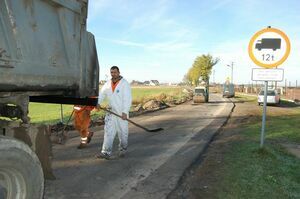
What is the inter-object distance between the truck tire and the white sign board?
671cm

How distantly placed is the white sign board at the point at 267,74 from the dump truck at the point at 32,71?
544 cm

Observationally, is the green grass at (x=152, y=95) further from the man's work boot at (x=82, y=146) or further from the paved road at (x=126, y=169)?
the man's work boot at (x=82, y=146)

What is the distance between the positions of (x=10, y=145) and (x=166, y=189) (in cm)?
345

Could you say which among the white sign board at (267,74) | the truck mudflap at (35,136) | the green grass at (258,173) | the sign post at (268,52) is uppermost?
the sign post at (268,52)

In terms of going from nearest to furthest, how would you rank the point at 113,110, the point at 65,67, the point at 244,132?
the point at 65,67, the point at 113,110, the point at 244,132

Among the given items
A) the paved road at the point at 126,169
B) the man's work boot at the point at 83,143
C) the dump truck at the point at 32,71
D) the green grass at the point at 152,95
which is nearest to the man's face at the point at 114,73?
the paved road at the point at 126,169

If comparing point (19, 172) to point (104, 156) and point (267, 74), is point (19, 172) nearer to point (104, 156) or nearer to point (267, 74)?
point (104, 156)

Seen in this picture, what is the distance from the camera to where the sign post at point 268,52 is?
9.61m

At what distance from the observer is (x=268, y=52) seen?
32.0 ft

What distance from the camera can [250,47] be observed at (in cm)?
983

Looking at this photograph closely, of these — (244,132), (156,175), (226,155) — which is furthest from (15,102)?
(244,132)

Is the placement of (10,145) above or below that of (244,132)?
above

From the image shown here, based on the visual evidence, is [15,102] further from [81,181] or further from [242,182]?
[242,182]

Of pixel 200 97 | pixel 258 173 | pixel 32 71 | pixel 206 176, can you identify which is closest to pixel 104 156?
pixel 206 176
